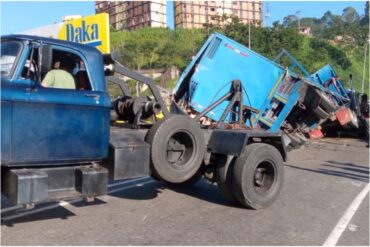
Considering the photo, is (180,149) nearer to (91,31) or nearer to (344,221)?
(344,221)

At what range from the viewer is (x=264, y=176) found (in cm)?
760

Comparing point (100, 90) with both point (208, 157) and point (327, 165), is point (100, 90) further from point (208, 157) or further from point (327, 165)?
point (327, 165)

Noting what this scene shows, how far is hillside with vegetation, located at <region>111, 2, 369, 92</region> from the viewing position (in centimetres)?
4366

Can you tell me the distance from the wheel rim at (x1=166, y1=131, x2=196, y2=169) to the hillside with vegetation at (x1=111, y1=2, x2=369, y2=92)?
31863 millimetres

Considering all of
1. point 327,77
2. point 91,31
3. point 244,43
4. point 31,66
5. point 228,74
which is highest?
point 244,43

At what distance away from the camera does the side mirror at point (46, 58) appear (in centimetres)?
512

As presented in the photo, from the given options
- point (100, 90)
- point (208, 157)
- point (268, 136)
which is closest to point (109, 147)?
point (100, 90)

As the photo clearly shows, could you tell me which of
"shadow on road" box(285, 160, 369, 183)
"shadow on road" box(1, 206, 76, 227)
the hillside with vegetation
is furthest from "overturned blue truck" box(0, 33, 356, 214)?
the hillside with vegetation

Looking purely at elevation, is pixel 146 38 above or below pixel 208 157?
above

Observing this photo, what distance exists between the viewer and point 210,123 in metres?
8.30

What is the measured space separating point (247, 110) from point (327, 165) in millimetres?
3539

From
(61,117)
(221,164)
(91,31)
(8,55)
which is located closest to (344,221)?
(221,164)

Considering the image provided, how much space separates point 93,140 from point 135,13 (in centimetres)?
6530

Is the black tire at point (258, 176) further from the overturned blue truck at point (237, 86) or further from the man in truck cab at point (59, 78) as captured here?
the man in truck cab at point (59, 78)
